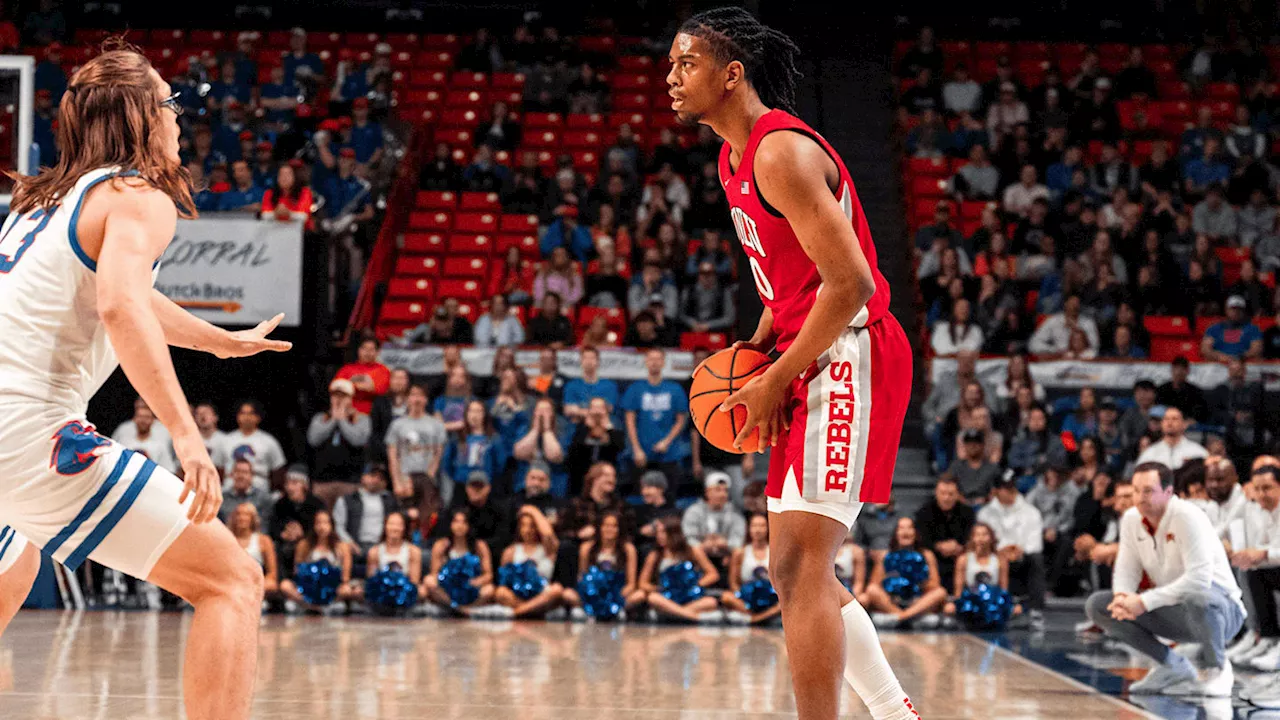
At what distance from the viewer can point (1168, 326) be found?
1310cm

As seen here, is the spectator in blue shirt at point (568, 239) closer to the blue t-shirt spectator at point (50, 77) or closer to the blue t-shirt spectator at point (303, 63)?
the blue t-shirt spectator at point (303, 63)

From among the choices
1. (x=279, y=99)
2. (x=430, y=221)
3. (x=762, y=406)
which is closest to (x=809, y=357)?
(x=762, y=406)

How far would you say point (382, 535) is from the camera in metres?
10.2

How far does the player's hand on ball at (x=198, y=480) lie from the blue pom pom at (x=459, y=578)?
6839 millimetres

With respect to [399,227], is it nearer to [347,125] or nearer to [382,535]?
[347,125]

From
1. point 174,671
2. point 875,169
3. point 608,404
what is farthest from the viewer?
point 875,169

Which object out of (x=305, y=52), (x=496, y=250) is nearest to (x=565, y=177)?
(x=496, y=250)

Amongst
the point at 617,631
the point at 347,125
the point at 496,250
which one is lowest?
the point at 617,631

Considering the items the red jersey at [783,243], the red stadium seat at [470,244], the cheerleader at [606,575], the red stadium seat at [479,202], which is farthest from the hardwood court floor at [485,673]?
the red stadium seat at [479,202]

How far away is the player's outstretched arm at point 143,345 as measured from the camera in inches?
112

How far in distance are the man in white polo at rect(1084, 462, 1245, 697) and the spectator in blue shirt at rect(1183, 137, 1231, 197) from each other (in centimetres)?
886

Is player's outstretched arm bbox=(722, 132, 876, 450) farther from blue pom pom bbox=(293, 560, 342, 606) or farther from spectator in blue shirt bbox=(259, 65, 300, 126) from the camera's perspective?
spectator in blue shirt bbox=(259, 65, 300, 126)

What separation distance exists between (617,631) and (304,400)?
381 cm

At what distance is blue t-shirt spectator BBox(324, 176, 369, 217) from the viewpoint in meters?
13.5
